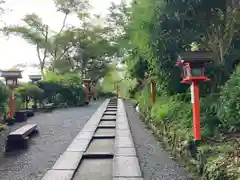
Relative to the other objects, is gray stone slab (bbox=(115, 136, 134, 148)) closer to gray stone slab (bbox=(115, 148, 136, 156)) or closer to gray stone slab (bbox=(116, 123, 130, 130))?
gray stone slab (bbox=(115, 148, 136, 156))

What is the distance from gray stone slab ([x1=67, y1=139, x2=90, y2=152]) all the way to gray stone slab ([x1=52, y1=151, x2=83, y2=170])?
0.94ft

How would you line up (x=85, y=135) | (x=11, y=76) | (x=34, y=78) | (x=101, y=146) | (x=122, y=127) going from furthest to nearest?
1. (x=34, y=78)
2. (x=11, y=76)
3. (x=122, y=127)
4. (x=85, y=135)
5. (x=101, y=146)

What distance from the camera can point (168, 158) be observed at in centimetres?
492

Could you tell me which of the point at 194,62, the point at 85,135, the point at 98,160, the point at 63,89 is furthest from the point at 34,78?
the point at 194,62

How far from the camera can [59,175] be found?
3.77 metres

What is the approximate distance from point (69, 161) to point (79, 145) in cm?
111

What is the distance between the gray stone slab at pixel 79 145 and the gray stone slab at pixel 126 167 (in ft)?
3.15

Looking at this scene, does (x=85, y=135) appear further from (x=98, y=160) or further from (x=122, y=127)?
(x=98, y=160)

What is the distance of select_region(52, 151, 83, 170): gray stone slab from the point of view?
162 inches

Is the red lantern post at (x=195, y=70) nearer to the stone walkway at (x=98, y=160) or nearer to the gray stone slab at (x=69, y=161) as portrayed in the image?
the stone walkway at (x=98, y=160)

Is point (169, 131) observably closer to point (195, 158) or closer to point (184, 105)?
point (184, 105)

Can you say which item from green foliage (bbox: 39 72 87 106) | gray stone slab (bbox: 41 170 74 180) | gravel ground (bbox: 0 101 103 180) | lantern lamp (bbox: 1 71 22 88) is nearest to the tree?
green foliage (bbox: 39 72 87 106)

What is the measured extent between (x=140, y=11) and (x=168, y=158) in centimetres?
309

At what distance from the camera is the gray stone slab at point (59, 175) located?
367 cm
